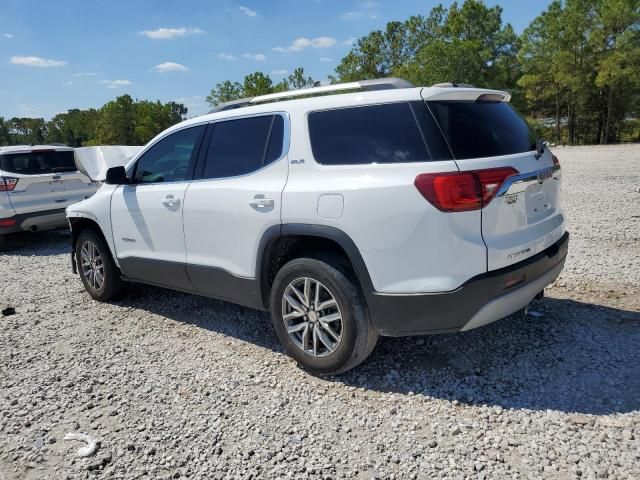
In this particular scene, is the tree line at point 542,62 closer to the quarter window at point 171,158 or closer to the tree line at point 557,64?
the tree line at point 557,64

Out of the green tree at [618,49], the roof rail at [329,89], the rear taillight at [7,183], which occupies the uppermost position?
the green tree at [618,49]

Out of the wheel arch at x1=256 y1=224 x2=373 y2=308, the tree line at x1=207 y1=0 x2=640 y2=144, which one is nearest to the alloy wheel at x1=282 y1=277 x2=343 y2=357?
the wheel arch at x1=256 y1=224 x2=373 y2=308

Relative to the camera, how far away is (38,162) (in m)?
8.24

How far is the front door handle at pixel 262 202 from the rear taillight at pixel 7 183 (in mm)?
A: 6394

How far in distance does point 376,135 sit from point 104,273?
11.5 feet

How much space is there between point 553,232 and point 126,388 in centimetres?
324

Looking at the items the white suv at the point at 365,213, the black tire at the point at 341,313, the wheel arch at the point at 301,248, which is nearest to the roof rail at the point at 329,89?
the white suv at the point at 365,213

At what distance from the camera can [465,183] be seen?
263cm

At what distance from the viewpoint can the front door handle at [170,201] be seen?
3.95 m

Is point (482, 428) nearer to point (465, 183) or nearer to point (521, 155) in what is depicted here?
point (465, 183)

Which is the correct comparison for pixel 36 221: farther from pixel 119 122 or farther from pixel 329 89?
pixel 119 122

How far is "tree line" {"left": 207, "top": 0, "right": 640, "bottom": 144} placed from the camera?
2867 centimetres

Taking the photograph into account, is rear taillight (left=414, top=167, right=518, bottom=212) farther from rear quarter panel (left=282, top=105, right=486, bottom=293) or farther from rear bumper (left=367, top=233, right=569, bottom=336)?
rear bumper (left=367, top=233, right=569, bottom=336)

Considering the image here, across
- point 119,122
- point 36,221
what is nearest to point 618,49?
point 36,221
